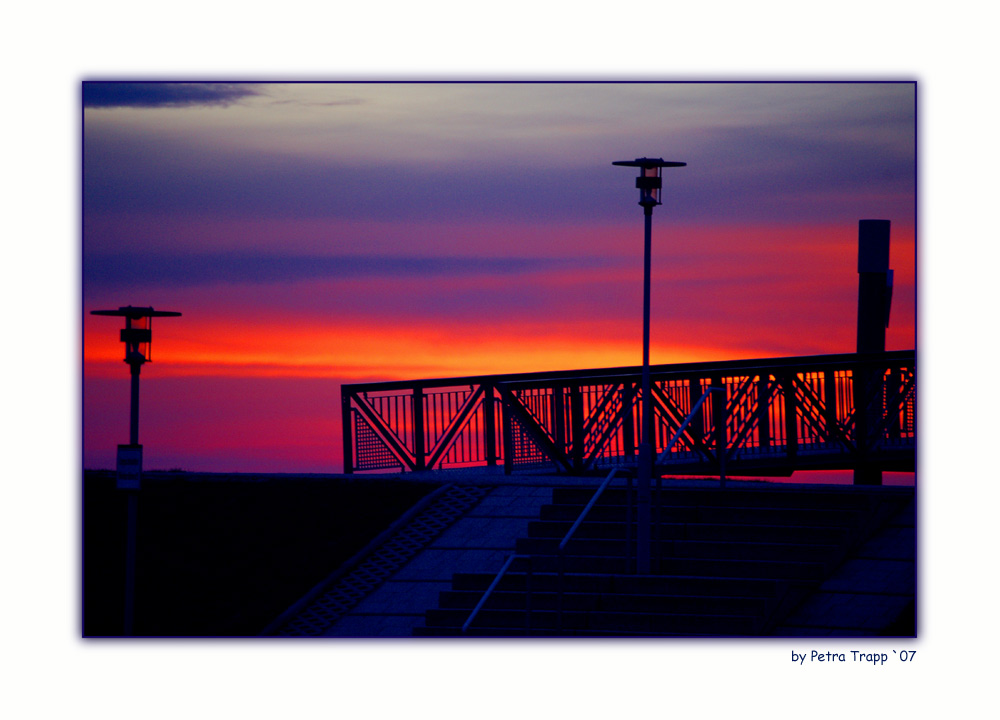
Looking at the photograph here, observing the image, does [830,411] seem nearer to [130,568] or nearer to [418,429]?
[418,429]

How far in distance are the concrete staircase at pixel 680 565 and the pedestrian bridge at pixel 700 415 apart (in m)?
1.96

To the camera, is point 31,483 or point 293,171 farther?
point 293,171

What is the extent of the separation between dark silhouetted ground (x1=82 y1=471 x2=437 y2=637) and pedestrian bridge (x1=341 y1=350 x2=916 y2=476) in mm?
1359

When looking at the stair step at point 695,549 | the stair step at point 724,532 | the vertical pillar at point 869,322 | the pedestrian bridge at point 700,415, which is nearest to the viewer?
the stair step at point 695,549

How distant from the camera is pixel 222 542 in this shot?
661 inches

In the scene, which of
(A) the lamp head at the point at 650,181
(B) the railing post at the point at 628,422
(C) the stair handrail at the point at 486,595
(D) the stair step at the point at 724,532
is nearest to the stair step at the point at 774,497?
(D) the stair step at the point at 724,532

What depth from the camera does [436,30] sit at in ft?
48.9

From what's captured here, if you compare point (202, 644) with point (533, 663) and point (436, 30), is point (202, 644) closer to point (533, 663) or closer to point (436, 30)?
point (533, 663)

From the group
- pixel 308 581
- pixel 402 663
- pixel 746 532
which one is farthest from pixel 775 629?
pixel 308 581

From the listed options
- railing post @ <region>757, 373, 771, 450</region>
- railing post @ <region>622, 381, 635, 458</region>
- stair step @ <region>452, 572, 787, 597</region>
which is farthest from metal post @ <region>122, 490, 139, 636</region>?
railing post @ <region>757, 373, 771, 450</region>

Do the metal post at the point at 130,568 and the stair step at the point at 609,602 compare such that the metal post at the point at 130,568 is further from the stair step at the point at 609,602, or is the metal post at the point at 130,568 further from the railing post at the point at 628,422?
the railing post at the point at 628,422

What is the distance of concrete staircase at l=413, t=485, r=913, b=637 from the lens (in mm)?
14891

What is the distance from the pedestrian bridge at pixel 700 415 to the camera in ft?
60.0

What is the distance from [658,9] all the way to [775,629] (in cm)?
507
